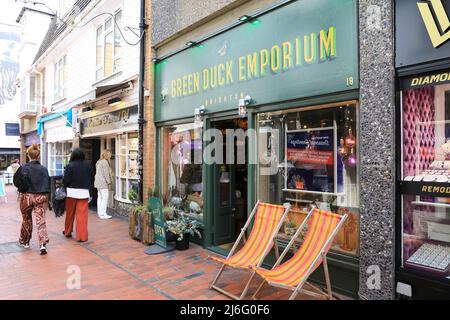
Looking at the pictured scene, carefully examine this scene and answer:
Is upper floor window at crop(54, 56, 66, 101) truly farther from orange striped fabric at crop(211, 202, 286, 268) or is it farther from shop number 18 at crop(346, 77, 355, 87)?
shop number 18 at crop(346, 77, 355, 87)

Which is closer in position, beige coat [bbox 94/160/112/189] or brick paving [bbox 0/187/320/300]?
brick paving [bbox 0/187/320/300]

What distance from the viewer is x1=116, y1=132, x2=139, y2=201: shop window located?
868 centimetres

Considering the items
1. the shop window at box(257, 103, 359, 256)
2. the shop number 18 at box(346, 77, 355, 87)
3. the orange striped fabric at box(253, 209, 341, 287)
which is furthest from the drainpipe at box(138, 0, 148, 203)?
the shop number 18 at box(346, 77, 355, 87)

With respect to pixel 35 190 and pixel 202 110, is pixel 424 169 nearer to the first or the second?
pixel 202 110

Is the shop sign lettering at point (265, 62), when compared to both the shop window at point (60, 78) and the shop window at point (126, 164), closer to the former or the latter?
the shop window at point (126, 164)

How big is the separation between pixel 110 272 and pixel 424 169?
4013mm

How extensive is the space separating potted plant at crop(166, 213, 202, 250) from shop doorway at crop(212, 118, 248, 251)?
38cm

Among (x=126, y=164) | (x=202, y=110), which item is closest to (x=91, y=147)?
(x=126, y=164)

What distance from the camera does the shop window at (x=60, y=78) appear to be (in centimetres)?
1339

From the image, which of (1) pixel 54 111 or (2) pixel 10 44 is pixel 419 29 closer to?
(1) pixel 54 111

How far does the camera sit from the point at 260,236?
4.15 meters

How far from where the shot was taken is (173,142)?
7137 mm

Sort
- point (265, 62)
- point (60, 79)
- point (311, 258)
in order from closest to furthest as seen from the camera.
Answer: point (311, 258), point (265, 62), point (60, 79)

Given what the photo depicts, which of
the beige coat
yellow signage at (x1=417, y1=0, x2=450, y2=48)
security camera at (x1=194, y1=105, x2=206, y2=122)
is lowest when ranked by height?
the beige coat
